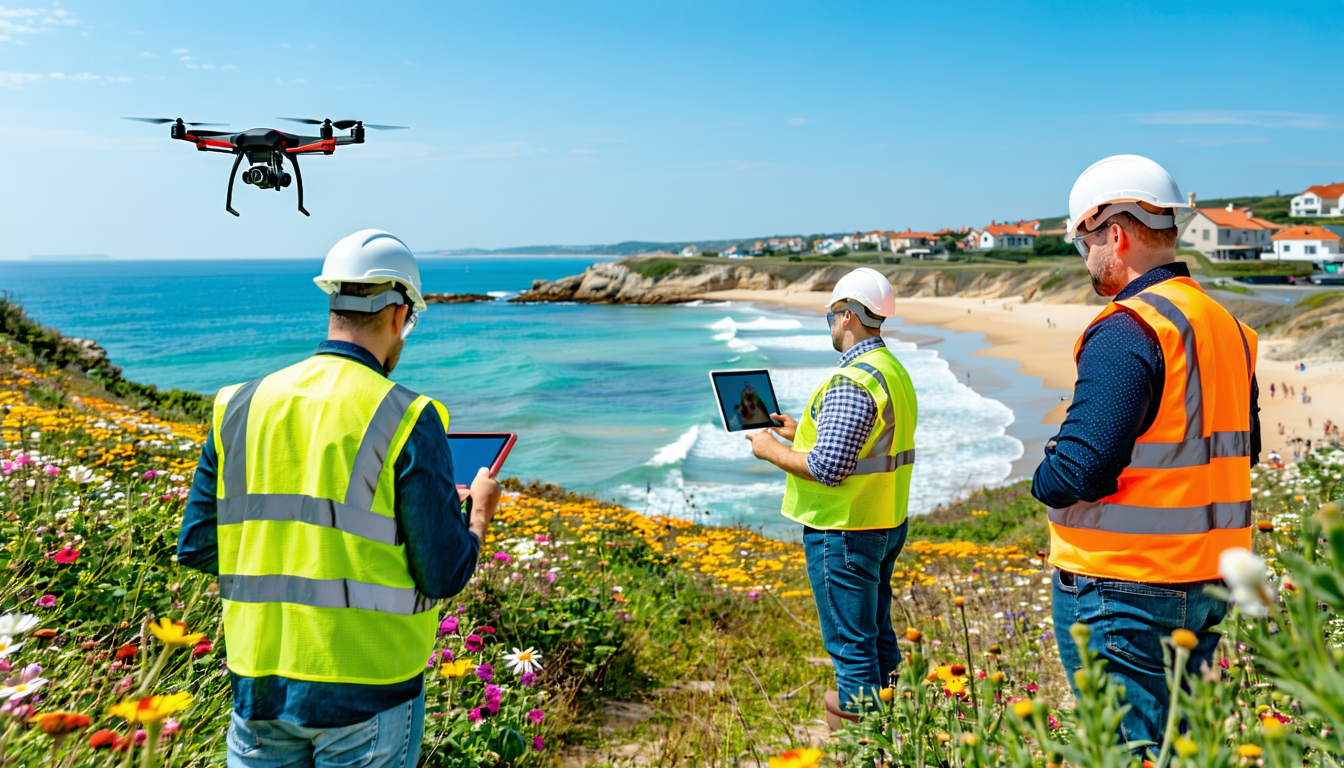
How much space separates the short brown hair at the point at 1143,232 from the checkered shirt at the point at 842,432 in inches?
51.6

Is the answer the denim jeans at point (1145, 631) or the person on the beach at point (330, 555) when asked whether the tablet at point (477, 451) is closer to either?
the person on the beach at point (330, 555)

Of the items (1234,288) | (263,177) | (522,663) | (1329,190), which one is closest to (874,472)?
(522,663)

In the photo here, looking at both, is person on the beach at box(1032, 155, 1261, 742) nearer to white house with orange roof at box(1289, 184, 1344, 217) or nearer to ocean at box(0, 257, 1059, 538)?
ocean at box(0, 257, 1059, 538)

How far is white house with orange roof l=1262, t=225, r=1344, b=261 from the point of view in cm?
7981

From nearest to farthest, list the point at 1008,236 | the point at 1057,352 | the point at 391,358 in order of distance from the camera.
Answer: the point at 391,358 → the point at 1057,352 → the point at 1008,236

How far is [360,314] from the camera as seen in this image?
229 centimetres

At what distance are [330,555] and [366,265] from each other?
2.62 feet

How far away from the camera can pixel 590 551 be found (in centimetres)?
711

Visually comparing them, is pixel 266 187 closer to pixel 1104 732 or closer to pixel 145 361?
pixel 1104 732

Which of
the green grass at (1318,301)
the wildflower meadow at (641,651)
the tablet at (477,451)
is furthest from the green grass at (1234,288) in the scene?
the tablet at (477,451)

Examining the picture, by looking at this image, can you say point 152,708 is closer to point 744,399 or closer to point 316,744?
point 316,744

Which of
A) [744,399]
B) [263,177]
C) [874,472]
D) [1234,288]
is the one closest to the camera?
[874,472]

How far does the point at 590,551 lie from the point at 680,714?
2980 millimetres

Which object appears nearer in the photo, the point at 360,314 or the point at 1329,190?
the point at 360,314
